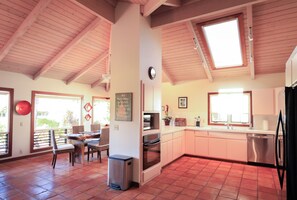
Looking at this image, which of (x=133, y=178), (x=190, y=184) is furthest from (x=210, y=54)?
(x=133, y=178)

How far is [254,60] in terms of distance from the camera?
5070 millimetres

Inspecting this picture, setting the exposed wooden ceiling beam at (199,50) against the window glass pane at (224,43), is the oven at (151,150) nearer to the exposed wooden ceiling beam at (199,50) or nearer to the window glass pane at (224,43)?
the exposed wooden ceiling beam at (199,50)

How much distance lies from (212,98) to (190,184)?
3.43m

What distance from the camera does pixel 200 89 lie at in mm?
6449

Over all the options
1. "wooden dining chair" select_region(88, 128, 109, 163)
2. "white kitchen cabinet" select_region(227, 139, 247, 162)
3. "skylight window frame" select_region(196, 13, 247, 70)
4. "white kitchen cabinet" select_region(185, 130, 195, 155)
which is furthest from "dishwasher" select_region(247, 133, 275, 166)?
"wooden dining chair" select_region(88, 128, 109, 163)

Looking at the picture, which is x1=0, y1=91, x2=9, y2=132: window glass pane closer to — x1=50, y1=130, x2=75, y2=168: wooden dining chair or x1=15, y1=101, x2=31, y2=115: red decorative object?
x1=15, y1=101, x2=31, y2=115: red decorative object

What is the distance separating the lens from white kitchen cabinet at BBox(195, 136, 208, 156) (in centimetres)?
548

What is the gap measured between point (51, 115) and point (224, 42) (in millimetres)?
5991

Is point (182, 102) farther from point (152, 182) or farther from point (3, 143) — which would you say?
point (3, 143)

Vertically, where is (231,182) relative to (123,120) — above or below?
below

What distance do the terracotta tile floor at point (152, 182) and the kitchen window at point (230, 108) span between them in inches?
57.1

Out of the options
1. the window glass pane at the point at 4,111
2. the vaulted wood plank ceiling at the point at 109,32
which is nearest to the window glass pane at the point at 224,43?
the vaulted wood plank ceiling at the point at 109,32

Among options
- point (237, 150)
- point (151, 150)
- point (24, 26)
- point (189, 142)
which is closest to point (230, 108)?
point (237, 150)

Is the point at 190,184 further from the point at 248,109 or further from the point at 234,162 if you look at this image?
the point at 248,109
